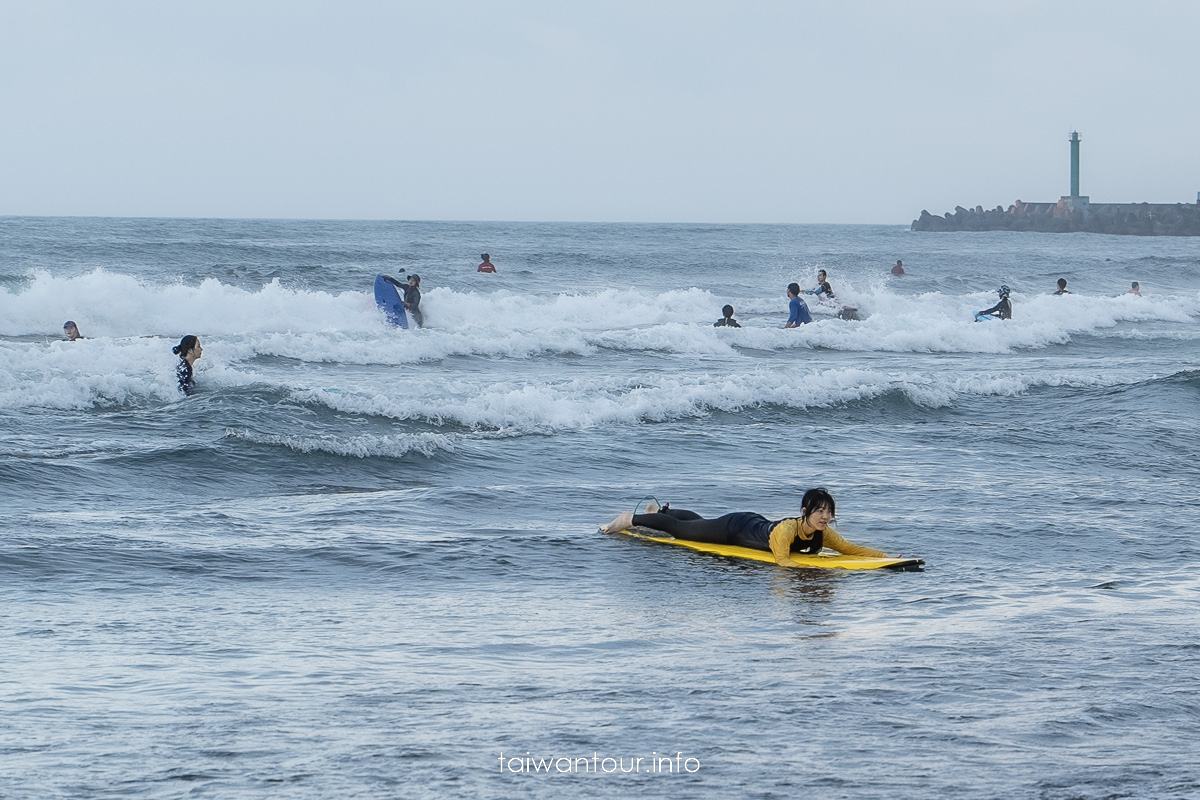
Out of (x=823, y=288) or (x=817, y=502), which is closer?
(x=817, y=502)

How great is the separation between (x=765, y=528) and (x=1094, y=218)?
325 feet

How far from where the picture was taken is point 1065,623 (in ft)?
20.7

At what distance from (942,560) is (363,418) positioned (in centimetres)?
770

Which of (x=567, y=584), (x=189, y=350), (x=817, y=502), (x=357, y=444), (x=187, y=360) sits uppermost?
(x=189, y=350)

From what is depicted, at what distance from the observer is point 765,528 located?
26.7ft

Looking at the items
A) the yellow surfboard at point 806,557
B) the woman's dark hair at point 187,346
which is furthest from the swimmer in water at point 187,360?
the yellow surfboard at point 806,557

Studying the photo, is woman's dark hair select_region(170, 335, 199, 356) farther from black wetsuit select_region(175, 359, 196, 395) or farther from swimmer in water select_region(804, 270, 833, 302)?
swimmer in water select_region(804, 270, 833, 302)

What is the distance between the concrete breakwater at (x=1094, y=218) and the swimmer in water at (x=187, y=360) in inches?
3692

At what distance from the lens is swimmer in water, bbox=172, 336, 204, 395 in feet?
47.2

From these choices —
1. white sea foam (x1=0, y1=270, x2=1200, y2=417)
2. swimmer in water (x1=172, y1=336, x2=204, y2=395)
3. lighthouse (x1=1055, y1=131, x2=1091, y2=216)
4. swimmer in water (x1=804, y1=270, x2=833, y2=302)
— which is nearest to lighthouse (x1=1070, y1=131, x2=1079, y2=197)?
lighthouse (x1=1055, y1=131, x2=1091, y2=216)

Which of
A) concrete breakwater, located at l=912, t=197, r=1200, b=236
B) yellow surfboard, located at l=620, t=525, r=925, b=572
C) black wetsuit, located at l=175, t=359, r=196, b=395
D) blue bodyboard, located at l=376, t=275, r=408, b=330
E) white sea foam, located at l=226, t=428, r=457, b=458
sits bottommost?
yellow surfboard, located at l=620, t=525, r=925, b=572

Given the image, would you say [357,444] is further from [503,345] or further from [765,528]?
[503,345]

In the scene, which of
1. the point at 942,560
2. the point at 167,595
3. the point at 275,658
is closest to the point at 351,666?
the point at 275,658

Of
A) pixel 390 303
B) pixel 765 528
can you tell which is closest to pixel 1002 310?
pixel 390 303
